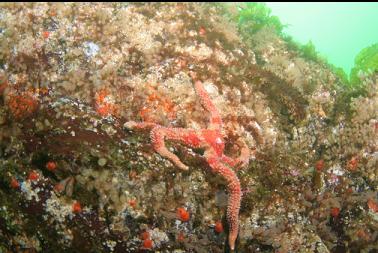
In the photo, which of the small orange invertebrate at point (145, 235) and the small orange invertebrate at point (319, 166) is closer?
the small orange invertebrate at point (145, 235)

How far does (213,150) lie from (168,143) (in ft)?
2.38

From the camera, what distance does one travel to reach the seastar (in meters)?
4.41

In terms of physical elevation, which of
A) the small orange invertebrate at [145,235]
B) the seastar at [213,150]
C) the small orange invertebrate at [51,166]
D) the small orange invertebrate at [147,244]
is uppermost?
the seastar at [213,150]

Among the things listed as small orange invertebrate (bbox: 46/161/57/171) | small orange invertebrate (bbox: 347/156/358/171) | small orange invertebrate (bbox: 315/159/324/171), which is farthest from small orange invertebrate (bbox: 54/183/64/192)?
small orange invertebrate (bbox: 347/156/358/171)

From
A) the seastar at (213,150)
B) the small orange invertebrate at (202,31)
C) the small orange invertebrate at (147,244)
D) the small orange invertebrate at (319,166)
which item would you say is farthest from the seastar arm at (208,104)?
the small orange invertebrate at (147,244)

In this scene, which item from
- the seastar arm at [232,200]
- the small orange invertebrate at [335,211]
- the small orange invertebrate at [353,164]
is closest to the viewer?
the seastar arm at [232,200]

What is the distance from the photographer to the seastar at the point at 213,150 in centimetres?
441

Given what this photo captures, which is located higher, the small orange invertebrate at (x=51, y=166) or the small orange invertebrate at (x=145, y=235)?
the small orange invertebrate at (x=51, y=166)

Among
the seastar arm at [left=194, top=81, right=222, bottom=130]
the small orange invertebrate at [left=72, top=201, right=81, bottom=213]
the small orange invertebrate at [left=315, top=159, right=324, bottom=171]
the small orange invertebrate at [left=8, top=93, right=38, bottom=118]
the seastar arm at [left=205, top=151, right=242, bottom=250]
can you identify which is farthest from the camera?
the small orange invertebrate at [left=315, top=159, right=324, bottom=171]

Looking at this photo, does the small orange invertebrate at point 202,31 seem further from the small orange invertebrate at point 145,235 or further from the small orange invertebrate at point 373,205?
the small orange invertebrate at point 373,205

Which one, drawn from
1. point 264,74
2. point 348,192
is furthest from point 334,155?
point 264,74

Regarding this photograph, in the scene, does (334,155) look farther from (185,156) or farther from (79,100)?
(79,100)

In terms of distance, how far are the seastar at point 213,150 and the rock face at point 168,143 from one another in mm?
181

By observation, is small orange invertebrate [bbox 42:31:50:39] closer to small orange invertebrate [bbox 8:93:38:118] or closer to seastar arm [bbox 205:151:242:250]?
small orange invertebrate [bbox 8:93:38:118]
